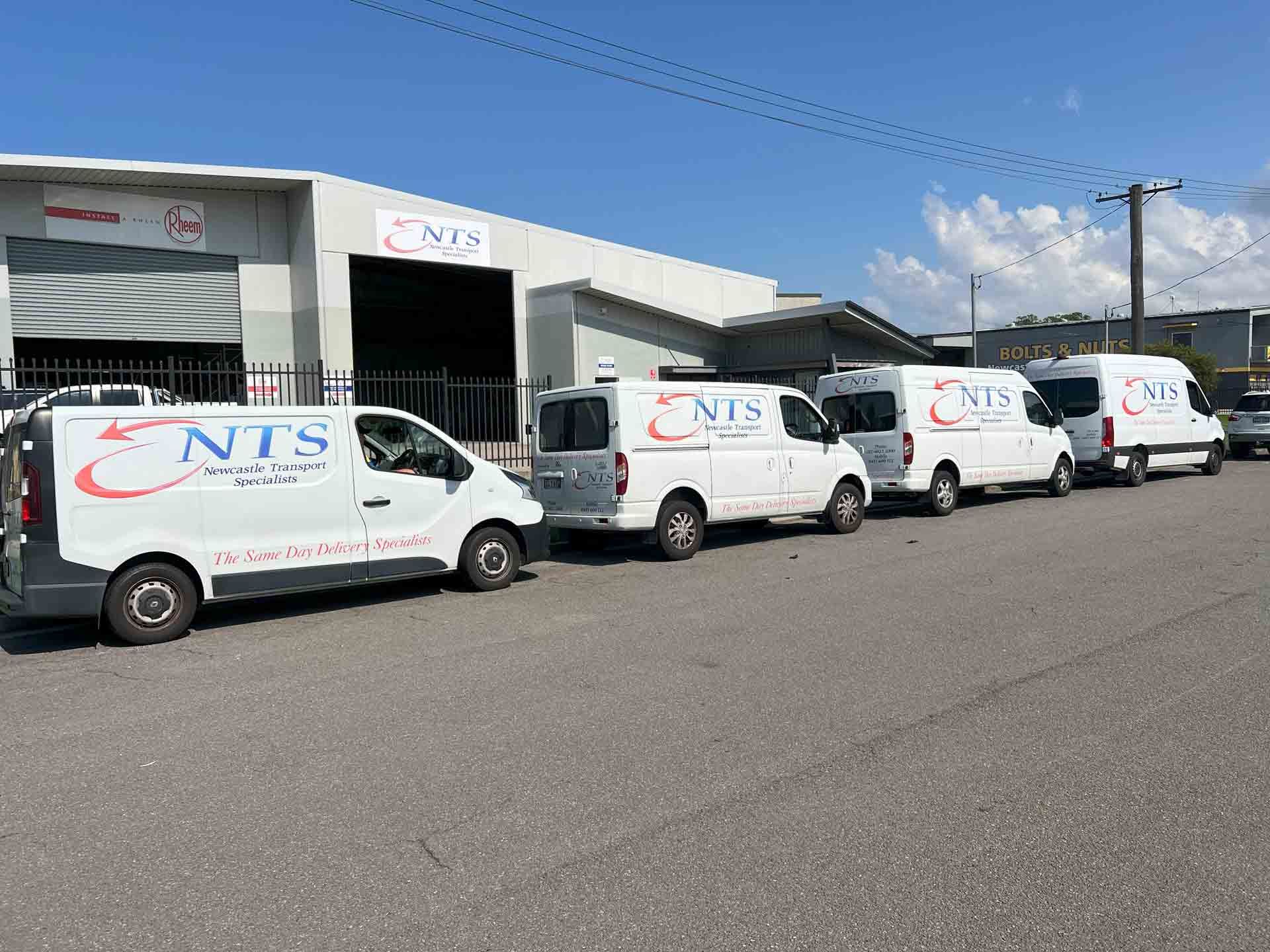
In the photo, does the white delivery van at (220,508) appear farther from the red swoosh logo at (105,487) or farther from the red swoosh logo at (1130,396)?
the red swoosh logo at (1130,396)

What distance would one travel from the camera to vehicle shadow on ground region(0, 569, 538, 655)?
767 cm

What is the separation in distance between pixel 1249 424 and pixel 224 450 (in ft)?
85.4

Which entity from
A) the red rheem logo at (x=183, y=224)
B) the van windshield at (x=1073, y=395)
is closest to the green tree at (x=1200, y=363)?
the van windshield at (x=1073, y=395)

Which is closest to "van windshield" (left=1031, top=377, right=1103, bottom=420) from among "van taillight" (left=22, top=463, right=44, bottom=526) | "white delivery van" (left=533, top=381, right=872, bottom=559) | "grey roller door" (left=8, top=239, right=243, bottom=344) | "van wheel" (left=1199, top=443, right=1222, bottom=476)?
"van wheel" (left=1199, top=443, right=1222, bottom=476)

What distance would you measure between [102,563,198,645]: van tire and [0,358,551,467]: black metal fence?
5.11 ft

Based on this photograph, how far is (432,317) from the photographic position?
33219 millimetres

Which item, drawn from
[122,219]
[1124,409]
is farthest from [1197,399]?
[122,219]

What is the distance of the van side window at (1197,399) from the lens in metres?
20.7

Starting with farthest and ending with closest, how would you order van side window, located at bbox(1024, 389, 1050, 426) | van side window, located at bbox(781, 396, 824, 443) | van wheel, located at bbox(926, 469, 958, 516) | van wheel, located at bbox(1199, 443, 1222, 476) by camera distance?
1. van wheel, located at bbox(1199, 443, 1222, 476)
2. van side window, located at bbox(1024, 389, 1050, 426)
3. van wheel, located at bbox(926, 469, 958, 516)
4. van side window, located at bbox(781, 396, 824, 443)

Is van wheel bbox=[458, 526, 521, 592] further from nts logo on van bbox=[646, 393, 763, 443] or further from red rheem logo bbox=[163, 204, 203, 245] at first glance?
red rheem logo bbox=[163, 204, 203, 245]

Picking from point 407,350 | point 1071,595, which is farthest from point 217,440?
point 407,350

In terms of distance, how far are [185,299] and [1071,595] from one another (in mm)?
18744

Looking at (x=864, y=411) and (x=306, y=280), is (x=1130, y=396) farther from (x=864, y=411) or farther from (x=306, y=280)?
(x=306, y=280)

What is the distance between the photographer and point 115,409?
755 centimetres
